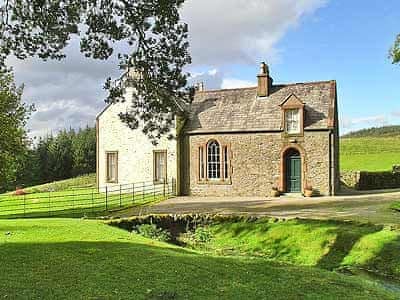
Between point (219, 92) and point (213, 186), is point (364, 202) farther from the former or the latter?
point (219, 92)

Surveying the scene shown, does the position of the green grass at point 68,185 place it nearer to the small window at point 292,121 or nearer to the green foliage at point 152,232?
the small window at point 292,121

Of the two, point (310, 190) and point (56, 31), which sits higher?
point (56, 31)

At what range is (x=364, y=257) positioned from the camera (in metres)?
14.8

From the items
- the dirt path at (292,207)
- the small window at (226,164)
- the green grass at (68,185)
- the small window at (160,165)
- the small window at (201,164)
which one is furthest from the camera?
the green grass at (68,185)

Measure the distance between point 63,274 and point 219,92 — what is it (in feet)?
84.8

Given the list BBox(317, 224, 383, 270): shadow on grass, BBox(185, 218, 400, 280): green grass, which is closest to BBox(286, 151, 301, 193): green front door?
BBox(185, 218, 400, 280): green grass

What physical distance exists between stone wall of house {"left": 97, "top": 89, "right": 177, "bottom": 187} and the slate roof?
2.77 meters

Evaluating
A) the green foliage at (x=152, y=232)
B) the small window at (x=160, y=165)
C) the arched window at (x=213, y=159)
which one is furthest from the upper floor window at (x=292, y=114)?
the green foliage at (x=152, y=232)

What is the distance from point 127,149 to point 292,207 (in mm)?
14248

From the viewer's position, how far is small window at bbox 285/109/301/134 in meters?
30.0

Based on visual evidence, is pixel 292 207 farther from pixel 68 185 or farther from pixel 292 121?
pixel 68 185

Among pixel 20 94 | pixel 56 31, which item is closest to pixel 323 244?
pixel 56 31

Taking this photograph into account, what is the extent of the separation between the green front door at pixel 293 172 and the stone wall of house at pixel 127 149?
7593mm

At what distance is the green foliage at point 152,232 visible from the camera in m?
18.8
